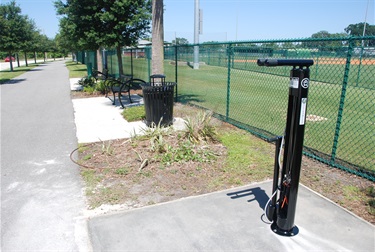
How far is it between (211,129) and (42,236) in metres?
3.35

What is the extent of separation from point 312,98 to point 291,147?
825cm

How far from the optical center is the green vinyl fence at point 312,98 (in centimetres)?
463

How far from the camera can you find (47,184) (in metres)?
4.16

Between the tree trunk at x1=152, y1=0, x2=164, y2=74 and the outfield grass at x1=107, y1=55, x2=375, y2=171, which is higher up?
the tree trunk at x1=152, y1=0, x2=164, y2=74

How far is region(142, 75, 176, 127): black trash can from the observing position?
6.55m

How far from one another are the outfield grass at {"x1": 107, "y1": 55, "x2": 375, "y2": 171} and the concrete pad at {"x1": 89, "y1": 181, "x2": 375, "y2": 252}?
6.11 ft

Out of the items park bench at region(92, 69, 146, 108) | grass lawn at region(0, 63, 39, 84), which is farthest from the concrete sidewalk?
grass lawn at region(0, 63, 39, 84)

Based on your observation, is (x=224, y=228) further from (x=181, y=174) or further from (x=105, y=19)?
(x=105, y=19)

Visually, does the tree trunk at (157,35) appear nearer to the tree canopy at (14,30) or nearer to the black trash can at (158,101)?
the black trash can at (158,101)

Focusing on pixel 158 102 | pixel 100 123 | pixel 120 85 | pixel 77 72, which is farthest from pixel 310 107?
pixel 77 72

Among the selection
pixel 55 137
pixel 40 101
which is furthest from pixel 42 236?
pixel 40 101

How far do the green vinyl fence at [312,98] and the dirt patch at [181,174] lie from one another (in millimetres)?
549

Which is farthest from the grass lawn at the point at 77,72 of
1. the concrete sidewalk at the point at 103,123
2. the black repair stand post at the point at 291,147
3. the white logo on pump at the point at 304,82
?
the white logo on pump at the point at 304,82

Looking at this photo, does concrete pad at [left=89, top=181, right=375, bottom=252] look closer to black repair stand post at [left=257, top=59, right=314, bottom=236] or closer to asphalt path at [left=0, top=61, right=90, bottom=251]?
black repair stand post at [left=257, top=59, right=314, bottom=236]
